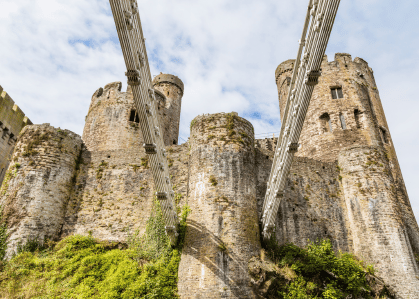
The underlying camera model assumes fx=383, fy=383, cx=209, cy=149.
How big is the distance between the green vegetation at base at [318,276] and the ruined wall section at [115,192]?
427cm

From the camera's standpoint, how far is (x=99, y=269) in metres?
12.4

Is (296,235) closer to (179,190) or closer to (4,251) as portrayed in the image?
(179,190)

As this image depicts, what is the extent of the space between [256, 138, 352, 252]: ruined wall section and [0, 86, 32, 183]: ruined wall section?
15.3 meters

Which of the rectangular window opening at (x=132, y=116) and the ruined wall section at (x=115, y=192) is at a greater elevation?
the rectangular window opening at (x=132, y=116)

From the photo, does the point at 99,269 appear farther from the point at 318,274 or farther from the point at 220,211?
the point at 318,274

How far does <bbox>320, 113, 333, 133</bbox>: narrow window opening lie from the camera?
67.9ft

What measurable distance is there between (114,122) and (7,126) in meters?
6.35

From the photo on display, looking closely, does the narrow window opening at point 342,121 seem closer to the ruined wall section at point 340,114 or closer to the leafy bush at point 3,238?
the ruined wall section at point 340,114

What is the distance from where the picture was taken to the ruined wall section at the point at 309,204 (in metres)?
14.3

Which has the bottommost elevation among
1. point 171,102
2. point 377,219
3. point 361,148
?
point 377,219

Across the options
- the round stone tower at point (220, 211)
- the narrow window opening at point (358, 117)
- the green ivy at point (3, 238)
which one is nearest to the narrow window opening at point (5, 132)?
the green ivy at point (3, 238)

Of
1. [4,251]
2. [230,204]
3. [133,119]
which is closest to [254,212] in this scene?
[230,204]

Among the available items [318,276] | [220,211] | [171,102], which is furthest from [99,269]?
[171,102]

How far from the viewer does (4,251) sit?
43.0 feet
